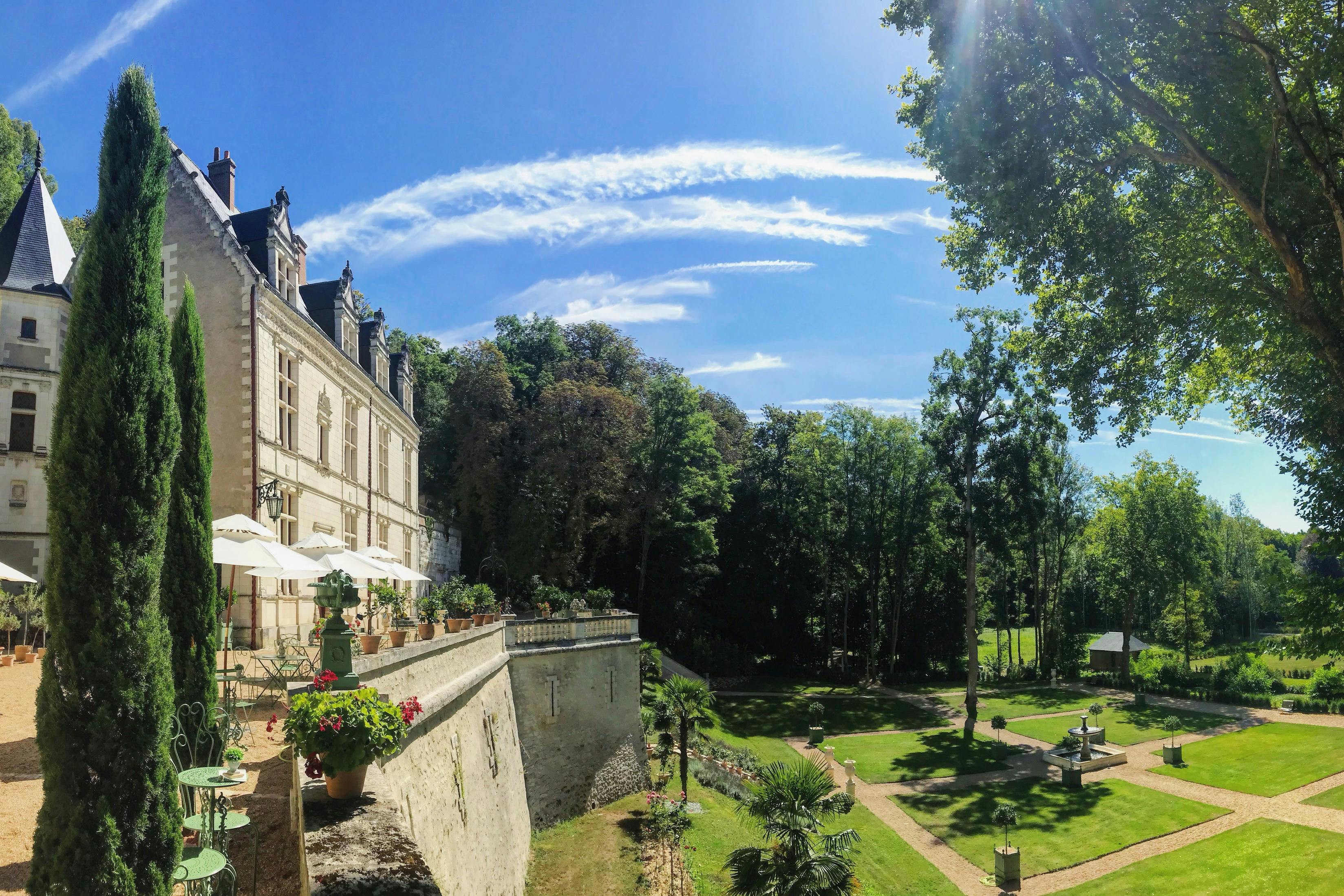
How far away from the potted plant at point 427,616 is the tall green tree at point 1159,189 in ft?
38.6

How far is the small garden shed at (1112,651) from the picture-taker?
42.8m

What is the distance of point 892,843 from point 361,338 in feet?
86.1

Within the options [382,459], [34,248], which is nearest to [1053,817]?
[382,459]

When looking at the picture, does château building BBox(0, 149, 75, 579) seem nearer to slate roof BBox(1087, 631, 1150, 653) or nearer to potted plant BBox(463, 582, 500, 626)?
potted plant BBox(463, 582, 500, 626)

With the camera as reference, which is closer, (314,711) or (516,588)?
(314,711)

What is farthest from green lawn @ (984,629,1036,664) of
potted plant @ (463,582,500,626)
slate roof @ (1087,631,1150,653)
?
potted plant @ (463,582,500,626)

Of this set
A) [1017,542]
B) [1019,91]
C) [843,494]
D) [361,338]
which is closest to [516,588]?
[361,338]

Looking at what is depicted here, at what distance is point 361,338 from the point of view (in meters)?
31.4

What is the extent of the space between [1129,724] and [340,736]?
3599 cm

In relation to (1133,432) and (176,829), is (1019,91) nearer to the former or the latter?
(1133,432)

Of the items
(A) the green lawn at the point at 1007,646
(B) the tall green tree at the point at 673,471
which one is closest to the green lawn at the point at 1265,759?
(B) the tall green tree at the point at 673,471

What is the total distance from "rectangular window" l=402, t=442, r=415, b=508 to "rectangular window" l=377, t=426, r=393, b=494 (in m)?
2.76

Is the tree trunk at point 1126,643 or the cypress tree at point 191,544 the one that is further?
the tree trunk at point 1126,643

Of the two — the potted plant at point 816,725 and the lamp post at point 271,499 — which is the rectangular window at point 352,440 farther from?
the potted plant at point 816,725
